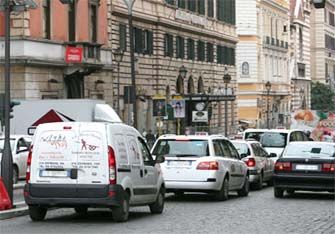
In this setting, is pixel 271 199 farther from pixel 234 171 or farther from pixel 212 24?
pixel 212 24

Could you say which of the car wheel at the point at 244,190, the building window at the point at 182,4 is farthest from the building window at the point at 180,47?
the car wheel at the point at 244,190

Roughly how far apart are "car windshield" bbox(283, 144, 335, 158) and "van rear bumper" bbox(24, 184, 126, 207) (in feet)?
28.6

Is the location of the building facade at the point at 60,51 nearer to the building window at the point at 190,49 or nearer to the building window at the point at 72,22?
the building window at the point at 72,22

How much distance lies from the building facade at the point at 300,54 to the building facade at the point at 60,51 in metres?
61.1

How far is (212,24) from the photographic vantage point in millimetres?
76938

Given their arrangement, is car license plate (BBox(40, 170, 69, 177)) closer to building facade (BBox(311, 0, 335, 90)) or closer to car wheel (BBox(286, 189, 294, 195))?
car wheel (BBox(286, 189, 294, 195))

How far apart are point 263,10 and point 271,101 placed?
9.93 meters

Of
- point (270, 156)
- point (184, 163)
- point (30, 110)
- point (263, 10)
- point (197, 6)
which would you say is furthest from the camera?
Result: point (263, 10)

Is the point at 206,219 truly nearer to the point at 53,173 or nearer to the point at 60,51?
the point at 53,173

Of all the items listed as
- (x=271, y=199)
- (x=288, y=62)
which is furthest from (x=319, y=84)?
(x=271, y=199)

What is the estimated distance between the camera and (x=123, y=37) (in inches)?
2304

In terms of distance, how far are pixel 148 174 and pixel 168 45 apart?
48.3m

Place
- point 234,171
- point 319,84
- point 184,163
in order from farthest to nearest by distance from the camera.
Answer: point 319,84 → point 234,171 → point 184,163

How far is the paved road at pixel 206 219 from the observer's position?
16.2 meters
